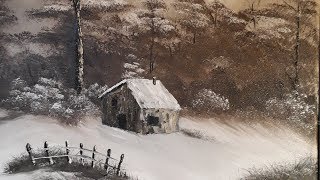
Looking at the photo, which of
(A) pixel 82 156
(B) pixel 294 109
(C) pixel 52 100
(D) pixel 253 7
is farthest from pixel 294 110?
(C) pixel 52 100

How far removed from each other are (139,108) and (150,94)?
0.36 feet

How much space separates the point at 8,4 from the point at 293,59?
6.08 ft

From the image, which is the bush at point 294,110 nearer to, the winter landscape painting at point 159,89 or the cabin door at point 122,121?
the winter landscape painting at point 159,89

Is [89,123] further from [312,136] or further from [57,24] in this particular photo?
[312,136]

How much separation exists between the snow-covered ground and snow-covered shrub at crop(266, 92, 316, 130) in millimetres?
94

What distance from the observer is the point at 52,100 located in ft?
10.6

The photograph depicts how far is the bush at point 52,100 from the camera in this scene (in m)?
3.21

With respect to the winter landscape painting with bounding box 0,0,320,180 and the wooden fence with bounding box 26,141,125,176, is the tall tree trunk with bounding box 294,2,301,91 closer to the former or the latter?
the winter landscape painting with bounding box 0,0,320,180

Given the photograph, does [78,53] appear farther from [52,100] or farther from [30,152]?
[30,152]

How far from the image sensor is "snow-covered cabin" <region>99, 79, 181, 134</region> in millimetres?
3268

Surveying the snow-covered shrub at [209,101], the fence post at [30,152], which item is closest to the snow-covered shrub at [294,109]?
the snow-covered shrub at [209,101]

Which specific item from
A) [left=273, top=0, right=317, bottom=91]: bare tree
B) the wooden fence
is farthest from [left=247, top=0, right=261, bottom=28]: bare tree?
the wooden fence

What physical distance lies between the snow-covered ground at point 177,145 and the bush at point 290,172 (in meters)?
0.04

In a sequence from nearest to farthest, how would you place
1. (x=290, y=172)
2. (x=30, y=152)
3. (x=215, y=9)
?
(x=30, y=152) < (x=290, y=172) < (x=215, y=9)
